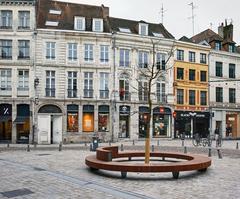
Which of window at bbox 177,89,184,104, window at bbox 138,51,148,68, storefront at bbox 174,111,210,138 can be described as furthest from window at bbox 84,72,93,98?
window at bbox 177,89,184,104

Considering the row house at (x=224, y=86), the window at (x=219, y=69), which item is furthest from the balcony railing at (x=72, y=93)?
the window at (x=219, y=69)

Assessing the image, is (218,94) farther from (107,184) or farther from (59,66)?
(107,184)

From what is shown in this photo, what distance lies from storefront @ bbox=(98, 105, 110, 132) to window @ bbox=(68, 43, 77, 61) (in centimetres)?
583

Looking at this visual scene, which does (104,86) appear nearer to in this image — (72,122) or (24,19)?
(72,122)

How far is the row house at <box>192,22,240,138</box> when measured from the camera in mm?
44575

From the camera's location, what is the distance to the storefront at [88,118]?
36.8 meters

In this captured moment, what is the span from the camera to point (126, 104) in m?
38.4

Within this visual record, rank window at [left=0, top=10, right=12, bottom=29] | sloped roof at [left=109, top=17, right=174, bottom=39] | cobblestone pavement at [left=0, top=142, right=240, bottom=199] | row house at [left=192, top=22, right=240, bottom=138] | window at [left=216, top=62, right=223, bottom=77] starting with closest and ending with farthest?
cobblestone pavement at [left=0, top=142, right=240, bottom=199]
window at [left=0, top=10, right=12, bottom=29]
sloped roof at [left=109, top=17, right=174, bottom=39]
row house at [left=192, top=22, right=240, bottom=138]
window at [left=216, top=62, right=223, bottom=77]

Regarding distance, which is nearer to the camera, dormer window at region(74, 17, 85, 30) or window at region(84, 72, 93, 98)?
window at region(84, 72, 93, 98)

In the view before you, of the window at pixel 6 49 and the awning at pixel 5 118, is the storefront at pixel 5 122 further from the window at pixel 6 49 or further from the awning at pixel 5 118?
the window at pixel 6 49

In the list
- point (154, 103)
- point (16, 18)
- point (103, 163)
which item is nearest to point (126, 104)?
point (154, 103)

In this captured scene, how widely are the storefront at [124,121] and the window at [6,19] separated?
47.0 feet

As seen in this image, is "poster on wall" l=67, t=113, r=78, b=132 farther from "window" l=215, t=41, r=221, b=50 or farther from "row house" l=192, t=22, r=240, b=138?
"window" l=215, t=41, r=221, b=50

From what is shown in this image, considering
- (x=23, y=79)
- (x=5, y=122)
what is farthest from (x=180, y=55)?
(x=5, y=122)
